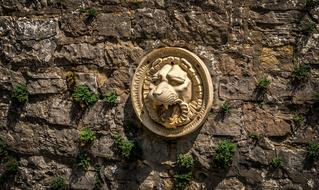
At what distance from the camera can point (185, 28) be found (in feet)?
12.6

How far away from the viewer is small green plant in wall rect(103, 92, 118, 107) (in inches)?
156

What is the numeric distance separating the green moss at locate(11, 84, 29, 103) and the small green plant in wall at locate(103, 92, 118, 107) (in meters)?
0.63

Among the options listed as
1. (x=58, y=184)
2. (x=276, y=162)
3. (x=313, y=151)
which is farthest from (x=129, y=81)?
(x=313, y=151)

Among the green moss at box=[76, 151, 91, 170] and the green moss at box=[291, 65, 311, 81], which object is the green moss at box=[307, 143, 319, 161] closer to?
the green moss at box=[291, 65, 311, 81]

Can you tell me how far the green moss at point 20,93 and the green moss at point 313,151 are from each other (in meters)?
2.10

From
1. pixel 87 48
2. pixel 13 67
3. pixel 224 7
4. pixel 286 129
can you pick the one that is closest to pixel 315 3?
pixel 224 7

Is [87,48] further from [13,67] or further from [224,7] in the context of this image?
[224,7]

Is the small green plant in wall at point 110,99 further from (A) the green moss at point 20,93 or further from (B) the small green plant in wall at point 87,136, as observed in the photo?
(A) the green moss at point 20,93

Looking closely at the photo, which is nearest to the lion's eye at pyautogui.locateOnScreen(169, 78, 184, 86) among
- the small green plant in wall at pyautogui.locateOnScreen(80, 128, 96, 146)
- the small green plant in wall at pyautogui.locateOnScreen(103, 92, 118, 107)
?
the small green plant in wall at pyautogui.locateOnScreen(103, 92, 118, 107)

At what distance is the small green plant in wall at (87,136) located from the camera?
3.99 m

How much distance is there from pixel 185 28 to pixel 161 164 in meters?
0.98

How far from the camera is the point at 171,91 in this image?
3668 millimetres

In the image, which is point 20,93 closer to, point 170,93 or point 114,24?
point 114,24

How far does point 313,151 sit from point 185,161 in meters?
0.87
